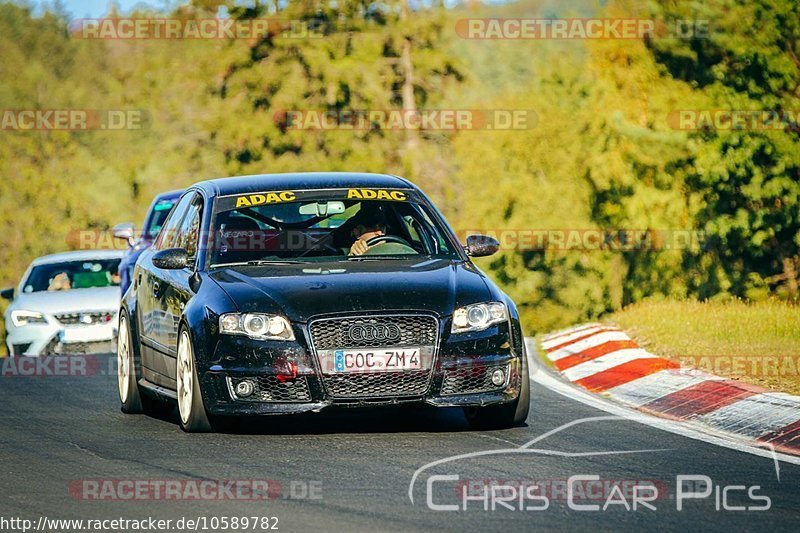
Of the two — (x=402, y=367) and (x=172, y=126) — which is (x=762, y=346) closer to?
(x=402, y=367)

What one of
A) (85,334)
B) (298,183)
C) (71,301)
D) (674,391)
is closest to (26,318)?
(71,301)

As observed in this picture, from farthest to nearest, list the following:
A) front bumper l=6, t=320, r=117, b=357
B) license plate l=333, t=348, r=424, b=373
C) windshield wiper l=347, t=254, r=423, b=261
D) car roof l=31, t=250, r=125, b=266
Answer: car roof l=31, t=250, r=125, b=266, front bumper l=6, t=320, r=117, b=357, windshield wiper l=347, t=254, r=423, b=261, license plate l=333, t=348, r=424, b=373

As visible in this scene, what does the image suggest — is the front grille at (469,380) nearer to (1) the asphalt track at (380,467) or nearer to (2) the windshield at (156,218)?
(1) the asphalt track at (380,467)

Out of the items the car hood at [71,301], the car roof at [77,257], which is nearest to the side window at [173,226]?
the car hood at [71,301]

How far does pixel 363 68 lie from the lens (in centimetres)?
5862

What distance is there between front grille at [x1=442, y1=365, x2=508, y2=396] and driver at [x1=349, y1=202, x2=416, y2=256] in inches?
60.2

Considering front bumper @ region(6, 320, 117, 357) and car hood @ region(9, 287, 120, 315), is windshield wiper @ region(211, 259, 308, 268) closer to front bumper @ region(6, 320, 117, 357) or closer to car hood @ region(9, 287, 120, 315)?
front bumper @ region(6, 320, 117, 357)

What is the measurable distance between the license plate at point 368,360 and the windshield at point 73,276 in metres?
13.8

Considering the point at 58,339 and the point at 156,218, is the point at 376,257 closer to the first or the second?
the point at 156,218

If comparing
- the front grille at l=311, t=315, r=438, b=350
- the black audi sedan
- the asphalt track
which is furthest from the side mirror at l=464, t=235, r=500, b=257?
the front grille at l=311, t=315, r=438, b=350

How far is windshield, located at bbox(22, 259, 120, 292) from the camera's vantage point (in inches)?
876

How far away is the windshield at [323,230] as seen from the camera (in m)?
10.2

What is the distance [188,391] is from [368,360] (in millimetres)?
1360

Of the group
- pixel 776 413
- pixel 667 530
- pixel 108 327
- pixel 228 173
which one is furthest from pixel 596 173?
pixel 667 530
